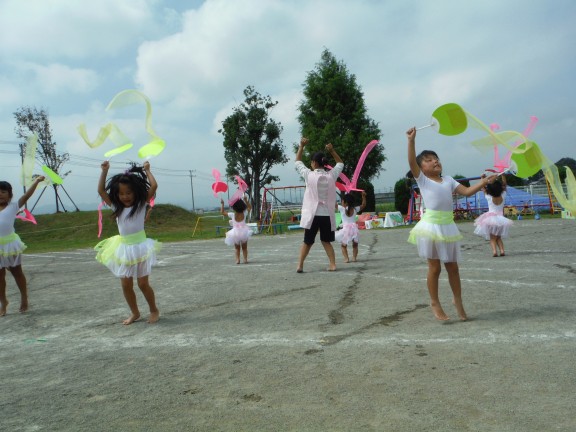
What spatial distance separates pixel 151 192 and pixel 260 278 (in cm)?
276

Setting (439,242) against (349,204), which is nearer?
(439,242)

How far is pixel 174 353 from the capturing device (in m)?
3.87

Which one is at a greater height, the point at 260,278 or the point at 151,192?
the point at 151,192

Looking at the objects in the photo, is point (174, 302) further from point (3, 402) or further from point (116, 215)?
point (3, 402)

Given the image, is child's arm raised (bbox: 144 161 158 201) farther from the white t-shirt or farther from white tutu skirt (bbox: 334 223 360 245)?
white tutu skirt (bbox: 334 223 360 245)

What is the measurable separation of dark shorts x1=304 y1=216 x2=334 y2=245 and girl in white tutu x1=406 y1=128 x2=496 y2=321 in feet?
10.8

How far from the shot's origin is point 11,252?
600 cm

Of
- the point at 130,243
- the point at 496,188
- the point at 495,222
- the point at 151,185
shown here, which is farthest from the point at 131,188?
the point at 496,188

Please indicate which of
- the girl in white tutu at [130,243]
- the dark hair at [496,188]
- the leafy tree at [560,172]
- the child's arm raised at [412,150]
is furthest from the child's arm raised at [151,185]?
the dark hair at [496,188]

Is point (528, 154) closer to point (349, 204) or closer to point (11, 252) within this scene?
point (349, 204)

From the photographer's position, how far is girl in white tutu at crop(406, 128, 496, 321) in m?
4.52

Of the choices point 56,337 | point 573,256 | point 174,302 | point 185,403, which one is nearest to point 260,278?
point 174,302

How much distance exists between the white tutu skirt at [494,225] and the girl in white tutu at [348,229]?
2451mm

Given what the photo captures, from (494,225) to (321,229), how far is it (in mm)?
3503
